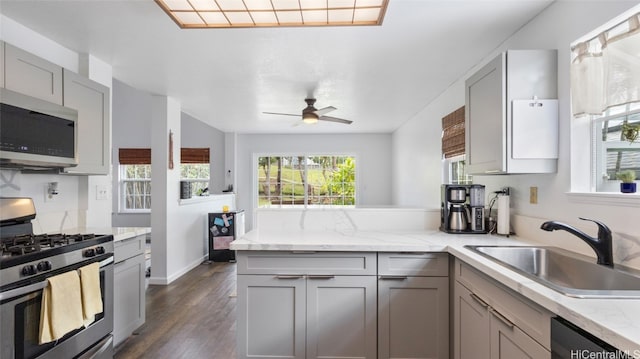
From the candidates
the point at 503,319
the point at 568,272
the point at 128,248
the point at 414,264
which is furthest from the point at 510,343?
the point at 128,248

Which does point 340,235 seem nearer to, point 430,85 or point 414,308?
point 414,308

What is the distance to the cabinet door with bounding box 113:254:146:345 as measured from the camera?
2.36 meters

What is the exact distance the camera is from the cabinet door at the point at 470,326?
4.97 ft

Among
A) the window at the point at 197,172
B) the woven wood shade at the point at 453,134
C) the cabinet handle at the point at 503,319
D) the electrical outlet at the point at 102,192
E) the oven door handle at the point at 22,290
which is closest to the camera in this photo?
the cabinet handle at the point at 503,319

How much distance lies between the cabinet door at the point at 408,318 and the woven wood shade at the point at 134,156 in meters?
6.32

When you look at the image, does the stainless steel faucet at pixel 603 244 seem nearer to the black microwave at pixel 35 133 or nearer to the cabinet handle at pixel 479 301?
the cabinet handle at pixel 479 301

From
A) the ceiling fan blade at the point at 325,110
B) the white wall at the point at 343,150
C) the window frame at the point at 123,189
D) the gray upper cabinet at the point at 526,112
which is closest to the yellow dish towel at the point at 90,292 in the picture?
the gray upper cabinet at the point at 526,112

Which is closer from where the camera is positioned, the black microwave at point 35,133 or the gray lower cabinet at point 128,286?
the black microwave at point 35,133

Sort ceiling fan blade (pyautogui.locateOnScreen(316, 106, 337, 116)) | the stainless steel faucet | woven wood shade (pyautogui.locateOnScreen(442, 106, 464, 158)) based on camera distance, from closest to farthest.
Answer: the stainless steel faucet
woven wood shade (pyautogui.locateOnScreen(442, 106, 464, 158))
ceiling fan blade (pyautogui.locateOnScreen(316, 106, 337, 116))

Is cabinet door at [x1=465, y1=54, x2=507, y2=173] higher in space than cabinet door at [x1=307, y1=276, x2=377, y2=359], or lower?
higher

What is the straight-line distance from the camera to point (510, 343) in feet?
4.27

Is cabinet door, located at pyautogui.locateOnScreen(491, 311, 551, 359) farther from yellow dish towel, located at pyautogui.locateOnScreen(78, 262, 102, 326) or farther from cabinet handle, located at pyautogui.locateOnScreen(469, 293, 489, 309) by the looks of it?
yellow dish towel, located at pyautogui.locateOnScreen(78, 262, 102, 326)

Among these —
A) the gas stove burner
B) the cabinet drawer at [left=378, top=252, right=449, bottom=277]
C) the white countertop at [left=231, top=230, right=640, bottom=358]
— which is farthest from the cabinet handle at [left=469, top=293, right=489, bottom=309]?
the gas stove burner

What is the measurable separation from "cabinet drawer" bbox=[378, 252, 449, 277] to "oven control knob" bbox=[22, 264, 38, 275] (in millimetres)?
1823
